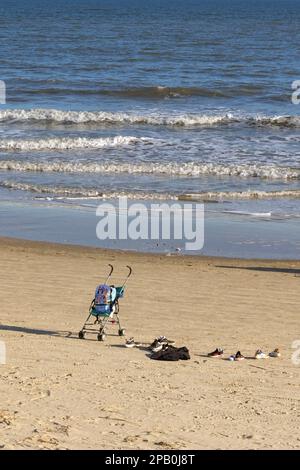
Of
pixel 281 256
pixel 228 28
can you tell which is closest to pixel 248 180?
pixel 281 256

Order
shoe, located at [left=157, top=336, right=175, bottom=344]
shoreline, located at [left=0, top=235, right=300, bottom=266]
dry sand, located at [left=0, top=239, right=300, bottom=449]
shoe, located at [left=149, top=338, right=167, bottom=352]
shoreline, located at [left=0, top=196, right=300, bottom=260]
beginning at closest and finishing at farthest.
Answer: dry sand, located at [left=0, top=239, right=300, bottom=449]
shoe, located at [left=149, top=338, right=167, bottom=352]
shoe, located at [left=157, top=336, right=175, bottom=344]
shoreline, located at [left=0, top=235, right=300, bottom=266]
shoreline, located at [left=0, top=196, right=300, bottom=260]

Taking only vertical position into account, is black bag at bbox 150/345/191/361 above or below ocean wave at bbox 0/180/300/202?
below

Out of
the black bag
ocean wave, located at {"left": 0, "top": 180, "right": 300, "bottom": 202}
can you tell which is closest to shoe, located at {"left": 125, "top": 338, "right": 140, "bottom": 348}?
the black bag

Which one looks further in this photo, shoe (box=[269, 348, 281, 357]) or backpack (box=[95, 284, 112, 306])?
backpack (box=[95, 284, 112, 306])

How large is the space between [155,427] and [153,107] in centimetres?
2707

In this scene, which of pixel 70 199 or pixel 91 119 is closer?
pixel 70 199

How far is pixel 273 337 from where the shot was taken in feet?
36.1

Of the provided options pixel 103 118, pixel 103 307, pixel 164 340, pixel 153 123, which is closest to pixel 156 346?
pixel 164 340

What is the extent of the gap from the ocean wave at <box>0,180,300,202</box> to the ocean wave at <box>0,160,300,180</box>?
6.13ft

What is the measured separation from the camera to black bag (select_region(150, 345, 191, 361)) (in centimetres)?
983

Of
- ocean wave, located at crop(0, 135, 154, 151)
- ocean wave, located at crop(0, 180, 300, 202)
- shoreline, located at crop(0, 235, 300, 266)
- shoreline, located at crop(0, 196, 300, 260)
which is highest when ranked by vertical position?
ocean wave, located at crop(0, 135, 154, 151)

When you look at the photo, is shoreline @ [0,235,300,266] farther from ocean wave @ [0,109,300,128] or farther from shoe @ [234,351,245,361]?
ocean wave @ [0,109,300,128]

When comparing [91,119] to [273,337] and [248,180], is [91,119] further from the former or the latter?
[273,337]

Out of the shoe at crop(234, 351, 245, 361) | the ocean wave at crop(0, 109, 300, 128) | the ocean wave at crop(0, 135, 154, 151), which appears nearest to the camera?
the shoe at crop(234, 351, 245, 361)
